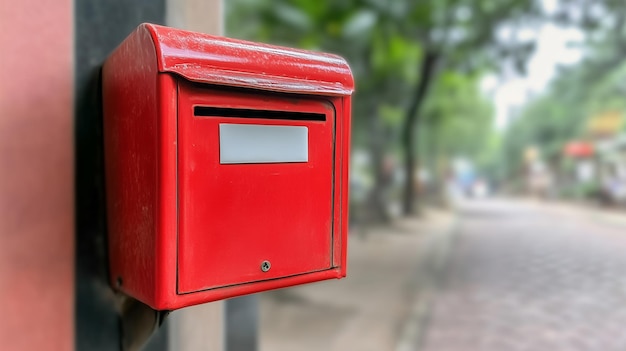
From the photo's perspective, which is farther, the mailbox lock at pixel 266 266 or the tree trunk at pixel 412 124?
the tree trunk at pixel 412 124

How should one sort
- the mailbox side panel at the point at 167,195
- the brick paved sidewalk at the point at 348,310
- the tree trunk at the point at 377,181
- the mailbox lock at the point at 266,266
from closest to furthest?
1. the mailbox side panel at the point at 167,195
2. the mailbox lock at the point at 266,266
3. the brick paved sidewalk at the point at 348,310
4. the tree trunk at the point at 377,181

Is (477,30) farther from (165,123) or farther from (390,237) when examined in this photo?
(165,123)

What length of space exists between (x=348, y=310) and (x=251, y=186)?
18.0 ft

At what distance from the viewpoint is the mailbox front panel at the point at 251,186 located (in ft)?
3.48

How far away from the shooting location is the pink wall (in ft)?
3.90

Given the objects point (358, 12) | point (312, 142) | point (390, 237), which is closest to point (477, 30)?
point (358, 12)

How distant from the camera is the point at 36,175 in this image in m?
1.23

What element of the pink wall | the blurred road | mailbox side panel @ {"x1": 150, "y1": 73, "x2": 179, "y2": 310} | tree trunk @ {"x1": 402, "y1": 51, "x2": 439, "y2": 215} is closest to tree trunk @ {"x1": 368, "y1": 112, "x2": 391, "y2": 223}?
tree trunk @ {"x1": 402, "y1": 51, "x2": 439, "y2": 215}

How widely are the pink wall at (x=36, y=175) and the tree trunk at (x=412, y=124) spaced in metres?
10.4

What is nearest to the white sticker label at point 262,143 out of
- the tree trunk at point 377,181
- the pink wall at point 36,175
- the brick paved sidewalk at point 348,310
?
the pink wall at point 36,175

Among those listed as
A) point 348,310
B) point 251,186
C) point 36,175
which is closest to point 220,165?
point 251,186

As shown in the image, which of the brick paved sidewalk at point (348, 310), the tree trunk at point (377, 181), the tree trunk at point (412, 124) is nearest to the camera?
the brick paved sidewalk at point (348, 310)

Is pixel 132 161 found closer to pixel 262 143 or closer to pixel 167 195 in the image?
pixel 167 195

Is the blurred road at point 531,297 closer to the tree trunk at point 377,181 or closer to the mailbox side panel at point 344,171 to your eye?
the tree trunk at point 377,181
